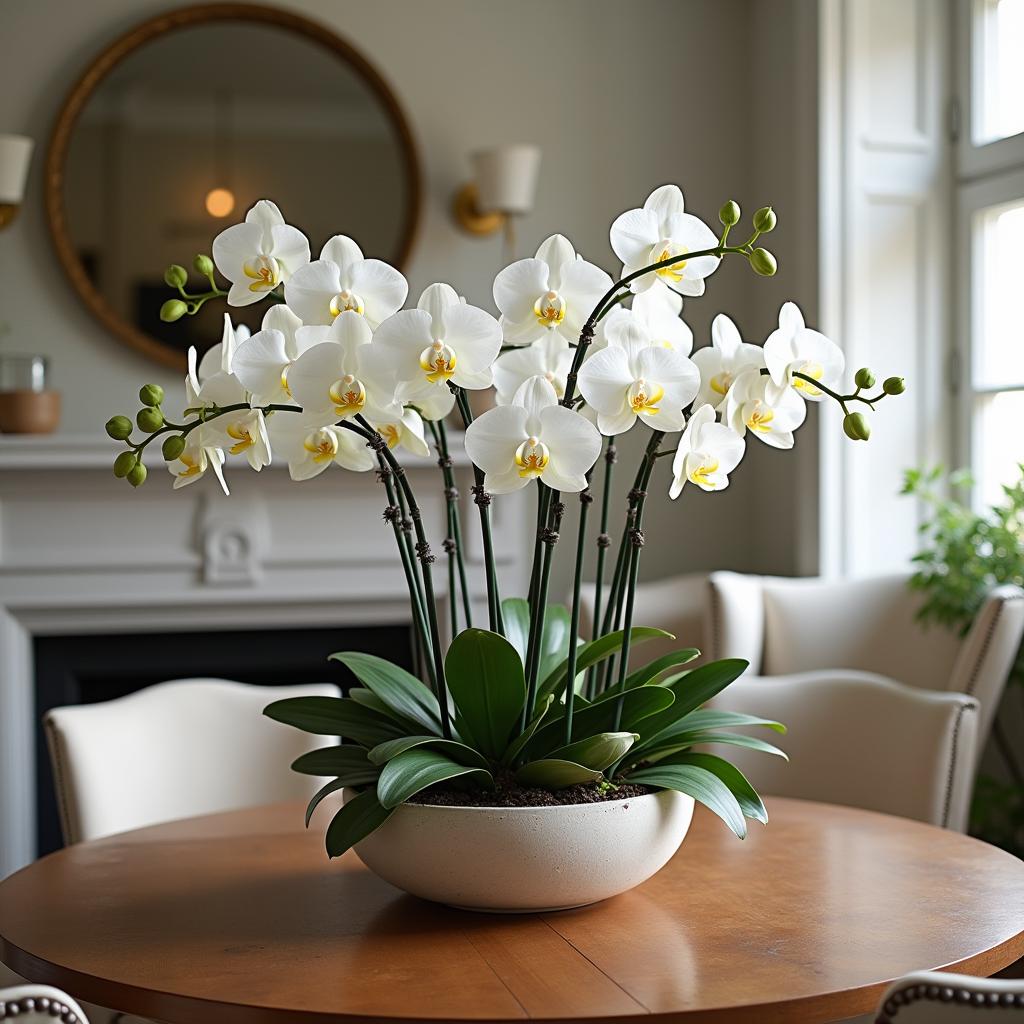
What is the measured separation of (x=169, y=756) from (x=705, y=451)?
130 cm

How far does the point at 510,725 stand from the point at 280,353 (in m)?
0.46

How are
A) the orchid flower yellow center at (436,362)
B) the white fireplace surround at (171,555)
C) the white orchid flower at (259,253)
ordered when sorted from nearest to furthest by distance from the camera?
the orchid flower yellow center at (436,362) → the white orchid flower at (259,253) → the white fireplace surround at (171,555)

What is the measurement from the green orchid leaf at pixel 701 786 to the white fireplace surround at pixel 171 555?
2.18 meters

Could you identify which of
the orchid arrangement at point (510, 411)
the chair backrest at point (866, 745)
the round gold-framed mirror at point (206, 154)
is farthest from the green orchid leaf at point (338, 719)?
the round gold-framed mirror at point (206, 154)

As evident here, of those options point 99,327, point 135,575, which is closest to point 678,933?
point 135,575

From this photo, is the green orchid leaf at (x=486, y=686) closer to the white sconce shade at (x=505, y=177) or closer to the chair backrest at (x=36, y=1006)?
the chair backrest at (x=36, y=1006)

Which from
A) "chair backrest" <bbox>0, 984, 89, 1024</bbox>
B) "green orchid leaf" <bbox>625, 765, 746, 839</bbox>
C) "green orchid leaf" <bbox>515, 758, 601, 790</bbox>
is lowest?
"chair backrest" <bbox>0, 984, 89, 1024</bbox>

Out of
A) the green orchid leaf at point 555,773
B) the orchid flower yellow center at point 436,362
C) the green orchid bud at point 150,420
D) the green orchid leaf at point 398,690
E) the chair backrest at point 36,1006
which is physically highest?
the orchid flower yellow center at point 436,362

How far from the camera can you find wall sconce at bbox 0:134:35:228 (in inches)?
131

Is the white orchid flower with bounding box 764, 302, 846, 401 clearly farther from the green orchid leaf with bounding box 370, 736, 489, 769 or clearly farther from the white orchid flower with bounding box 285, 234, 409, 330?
the green orchid leaf with bounding box 370, 736, 489, 769

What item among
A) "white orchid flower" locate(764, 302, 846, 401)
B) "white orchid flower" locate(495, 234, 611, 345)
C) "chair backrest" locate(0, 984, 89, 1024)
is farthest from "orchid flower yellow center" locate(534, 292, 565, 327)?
"chair backrest" locate(0, 984, 89, 1024)

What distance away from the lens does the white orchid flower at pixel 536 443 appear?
1.25 m

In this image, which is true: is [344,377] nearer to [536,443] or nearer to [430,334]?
[430,334]

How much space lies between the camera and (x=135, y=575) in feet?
11.5
